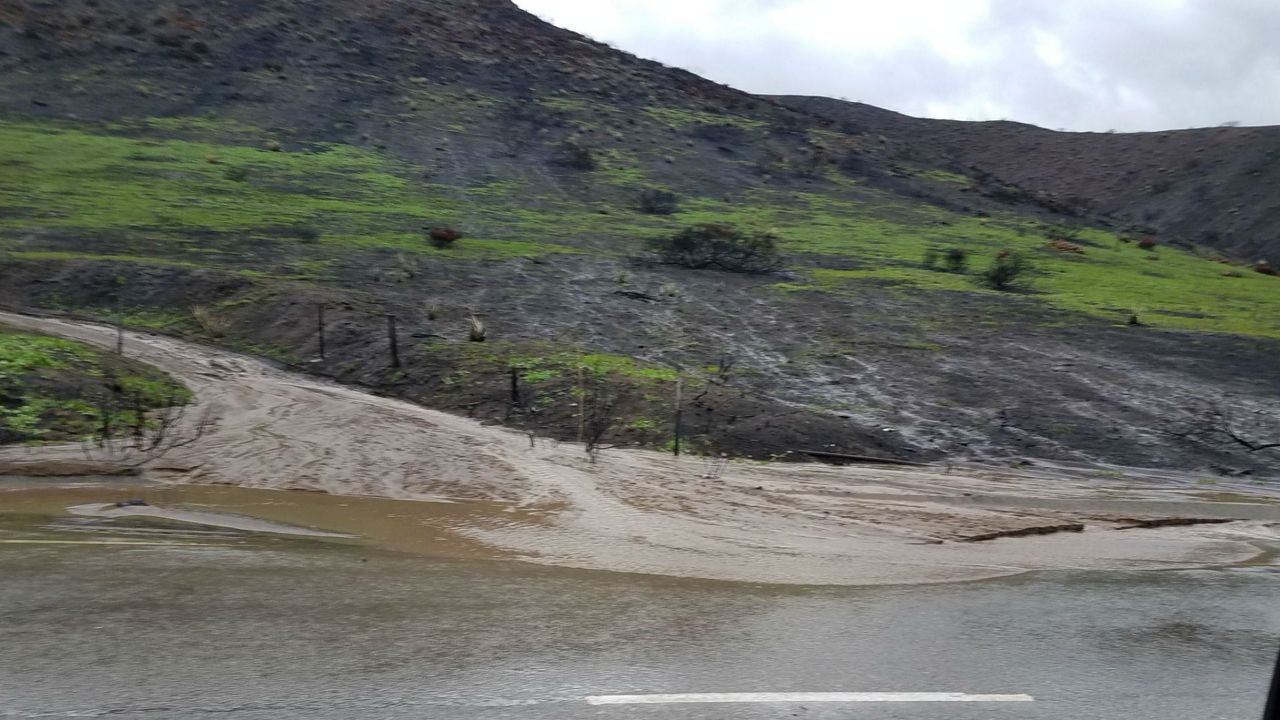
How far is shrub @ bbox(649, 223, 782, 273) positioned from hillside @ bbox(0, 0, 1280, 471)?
3.50ft

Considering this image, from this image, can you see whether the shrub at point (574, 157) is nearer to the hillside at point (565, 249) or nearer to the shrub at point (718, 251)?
the hillside at point (565, 249)

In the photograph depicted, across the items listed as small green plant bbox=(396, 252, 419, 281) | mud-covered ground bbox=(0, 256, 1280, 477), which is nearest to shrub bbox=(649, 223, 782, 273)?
mud-covered ground bbox=(0, 256, 1280, 477)

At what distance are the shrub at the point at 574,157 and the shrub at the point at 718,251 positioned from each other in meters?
18.9

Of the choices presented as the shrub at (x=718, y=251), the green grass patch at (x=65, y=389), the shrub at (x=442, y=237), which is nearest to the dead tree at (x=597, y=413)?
the green grass patch at (x=65, y=389)

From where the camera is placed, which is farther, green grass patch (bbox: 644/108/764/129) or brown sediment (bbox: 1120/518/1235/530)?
green grass patch (bbox: 644/108/764/129)

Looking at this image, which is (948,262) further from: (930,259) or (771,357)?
(771,357)

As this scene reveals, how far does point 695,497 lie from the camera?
13.7m

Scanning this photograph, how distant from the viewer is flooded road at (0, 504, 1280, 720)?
6.10 m

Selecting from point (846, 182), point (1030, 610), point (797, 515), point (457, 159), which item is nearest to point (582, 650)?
point (1030, 610)

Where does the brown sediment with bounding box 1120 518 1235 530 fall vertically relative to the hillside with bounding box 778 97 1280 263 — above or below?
below

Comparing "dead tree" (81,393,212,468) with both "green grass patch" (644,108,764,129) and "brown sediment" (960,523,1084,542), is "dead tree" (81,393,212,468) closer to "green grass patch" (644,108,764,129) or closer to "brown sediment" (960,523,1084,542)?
"brown sediment" (960,523,1084,542)

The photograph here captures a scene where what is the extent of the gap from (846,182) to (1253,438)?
43.1 meters

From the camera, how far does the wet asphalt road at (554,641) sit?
610 centimetres

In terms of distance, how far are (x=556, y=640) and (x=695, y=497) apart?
657 cm
